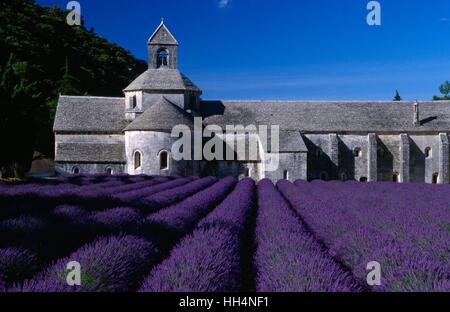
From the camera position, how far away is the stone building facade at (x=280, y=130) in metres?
37.9

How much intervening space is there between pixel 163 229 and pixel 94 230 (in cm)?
114

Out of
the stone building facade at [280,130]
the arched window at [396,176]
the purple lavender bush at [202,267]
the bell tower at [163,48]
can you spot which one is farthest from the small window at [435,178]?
the purple lavender bush at [202,267]

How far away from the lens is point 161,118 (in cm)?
3581

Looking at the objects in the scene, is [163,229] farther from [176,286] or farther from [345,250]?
[176,286]

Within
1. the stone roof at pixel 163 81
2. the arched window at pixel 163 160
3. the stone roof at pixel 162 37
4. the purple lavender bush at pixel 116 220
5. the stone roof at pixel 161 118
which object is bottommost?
the purple lavender bush at pixel 116 220

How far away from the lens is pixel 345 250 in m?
7.90

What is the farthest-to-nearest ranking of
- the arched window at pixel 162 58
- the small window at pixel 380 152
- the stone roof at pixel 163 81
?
the arched window at pixel 162 58
the small window at pixel 380 152
the stone roof at pixel 163 81

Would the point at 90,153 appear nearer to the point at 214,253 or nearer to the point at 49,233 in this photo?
the point at 49,233

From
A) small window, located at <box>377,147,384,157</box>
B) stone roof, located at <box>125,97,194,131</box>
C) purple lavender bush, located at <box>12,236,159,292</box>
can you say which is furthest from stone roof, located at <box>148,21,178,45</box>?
purple lavender bush, located at <box>12,236,159,292</box>

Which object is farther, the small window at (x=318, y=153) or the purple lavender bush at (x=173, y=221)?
the small window at (x=318, y=153)

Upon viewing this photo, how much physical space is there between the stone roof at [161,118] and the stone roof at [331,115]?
4.13 m

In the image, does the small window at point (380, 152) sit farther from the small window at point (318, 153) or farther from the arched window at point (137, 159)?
the arched window at point (137, 159)

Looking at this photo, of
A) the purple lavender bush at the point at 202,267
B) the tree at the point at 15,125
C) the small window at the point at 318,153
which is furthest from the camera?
the small window at the point at 318,153

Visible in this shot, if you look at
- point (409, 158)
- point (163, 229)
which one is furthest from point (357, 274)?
point (409, 158)
